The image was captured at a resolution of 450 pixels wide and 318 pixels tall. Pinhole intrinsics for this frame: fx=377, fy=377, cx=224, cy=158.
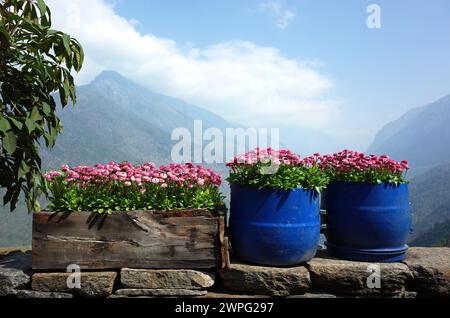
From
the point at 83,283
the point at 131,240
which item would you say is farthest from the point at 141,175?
the point at 83,283

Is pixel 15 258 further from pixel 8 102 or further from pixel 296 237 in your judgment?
pixel 296 237

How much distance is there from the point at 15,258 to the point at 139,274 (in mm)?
1503

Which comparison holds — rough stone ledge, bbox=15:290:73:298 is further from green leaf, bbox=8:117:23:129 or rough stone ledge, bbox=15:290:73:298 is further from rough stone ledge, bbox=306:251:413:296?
rough stone ledge, bbox=306:251:413:296

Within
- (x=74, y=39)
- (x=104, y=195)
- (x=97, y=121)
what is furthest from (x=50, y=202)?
(x=97, y=121)

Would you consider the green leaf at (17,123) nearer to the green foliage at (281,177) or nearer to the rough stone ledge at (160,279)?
the rough stone ledge at (160,279)

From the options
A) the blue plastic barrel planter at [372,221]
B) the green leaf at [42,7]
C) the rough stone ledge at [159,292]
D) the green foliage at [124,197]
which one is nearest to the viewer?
the rough stone ledge at [159,292]

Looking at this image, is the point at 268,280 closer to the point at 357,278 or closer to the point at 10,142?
the point at 357,278

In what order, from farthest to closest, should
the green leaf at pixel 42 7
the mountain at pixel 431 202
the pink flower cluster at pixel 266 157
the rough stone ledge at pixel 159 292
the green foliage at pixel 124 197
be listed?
the mountain at pixel 431 202 → the green leaf at pixel 42 7 → the pink flower cluster at pixel 266 157 → the green foliage at pixel 124 197 → the rough stone ledge at pixel 159 292

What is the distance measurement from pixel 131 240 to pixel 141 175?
2.03 ft

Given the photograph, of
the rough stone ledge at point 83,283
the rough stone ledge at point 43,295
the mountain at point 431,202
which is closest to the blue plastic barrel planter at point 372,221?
the rough stone ledge at point 83,283

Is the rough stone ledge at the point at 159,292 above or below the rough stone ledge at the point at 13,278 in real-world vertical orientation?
below

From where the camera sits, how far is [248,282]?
3318mm

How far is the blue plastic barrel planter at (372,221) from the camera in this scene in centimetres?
361

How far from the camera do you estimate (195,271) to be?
329 cm
